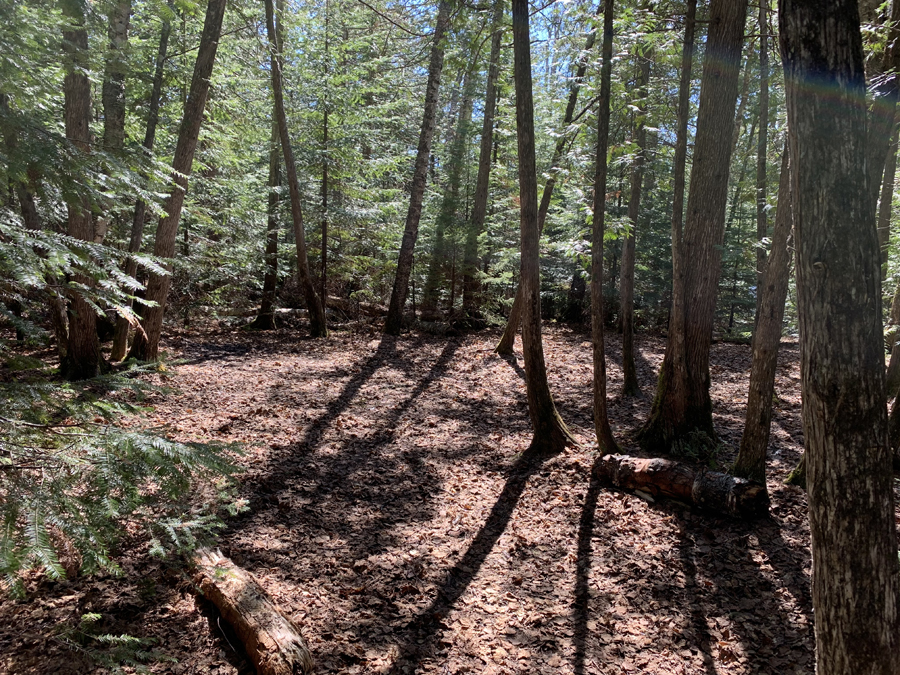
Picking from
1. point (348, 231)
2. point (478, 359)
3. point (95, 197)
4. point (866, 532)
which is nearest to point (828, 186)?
point (866, 532)

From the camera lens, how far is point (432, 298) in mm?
15031

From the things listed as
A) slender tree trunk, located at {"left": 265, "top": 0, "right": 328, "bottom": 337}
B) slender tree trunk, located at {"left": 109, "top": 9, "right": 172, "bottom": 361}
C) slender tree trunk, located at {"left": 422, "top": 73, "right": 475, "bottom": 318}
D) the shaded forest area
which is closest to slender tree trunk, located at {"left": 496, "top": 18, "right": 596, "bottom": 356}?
the shaded forest area

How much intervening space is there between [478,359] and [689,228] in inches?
242

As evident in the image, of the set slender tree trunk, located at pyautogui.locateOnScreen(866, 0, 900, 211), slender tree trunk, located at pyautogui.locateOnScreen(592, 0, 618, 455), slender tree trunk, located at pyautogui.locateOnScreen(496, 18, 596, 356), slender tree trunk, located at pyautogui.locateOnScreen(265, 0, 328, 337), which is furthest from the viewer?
slender tree trunk, located at pyautogui.locateOnScreen(265, 0, 328, 337)

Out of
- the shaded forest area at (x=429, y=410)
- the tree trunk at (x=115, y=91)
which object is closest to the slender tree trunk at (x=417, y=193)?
the shaded forest area at (x=429, y=410)

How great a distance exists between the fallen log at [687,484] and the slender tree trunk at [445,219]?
9.38m

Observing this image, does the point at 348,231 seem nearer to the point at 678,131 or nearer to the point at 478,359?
the point at 478,359

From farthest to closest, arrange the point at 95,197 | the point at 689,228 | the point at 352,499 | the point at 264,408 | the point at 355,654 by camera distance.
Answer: the point at 264,408
the point at 689,228
the point at 352,499
the point at 355,654
the point at 95,197

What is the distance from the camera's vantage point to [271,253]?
548 inches

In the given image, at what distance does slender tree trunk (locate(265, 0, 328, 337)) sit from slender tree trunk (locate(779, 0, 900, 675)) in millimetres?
11132

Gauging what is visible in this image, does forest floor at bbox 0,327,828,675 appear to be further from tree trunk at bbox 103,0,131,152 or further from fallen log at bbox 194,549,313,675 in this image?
tree trunk at bbox 103,0,131,152

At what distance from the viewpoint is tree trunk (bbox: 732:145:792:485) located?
5.18m

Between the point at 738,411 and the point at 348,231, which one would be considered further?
the point at 348,231

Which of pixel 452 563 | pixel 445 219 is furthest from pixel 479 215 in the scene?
pixel 452 563
